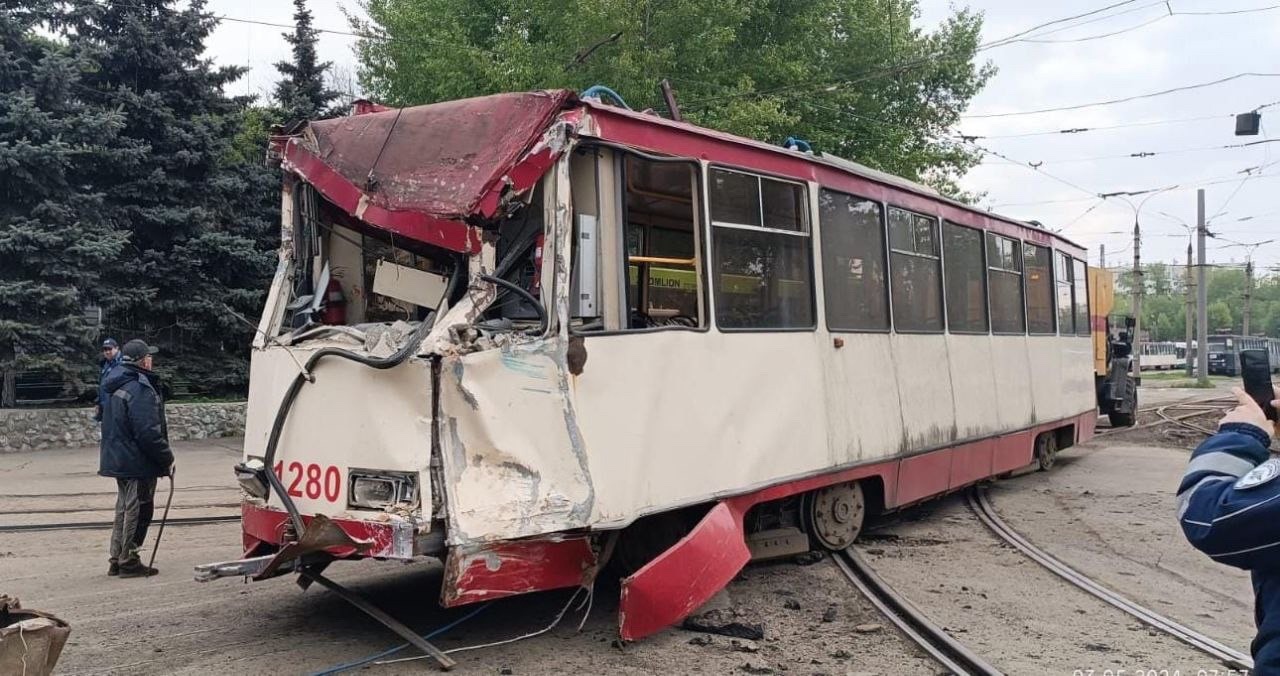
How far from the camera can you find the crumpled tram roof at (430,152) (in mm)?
4898

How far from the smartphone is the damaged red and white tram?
312 centimetres

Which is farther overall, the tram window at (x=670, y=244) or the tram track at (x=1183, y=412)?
the tram track at (x=1183, y=412)

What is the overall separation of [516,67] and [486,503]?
499 inches

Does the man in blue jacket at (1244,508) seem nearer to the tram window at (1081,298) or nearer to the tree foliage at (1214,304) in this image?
the tram window at (1081,298)

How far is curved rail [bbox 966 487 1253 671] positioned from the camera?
5191 mm

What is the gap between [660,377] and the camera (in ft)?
17.5

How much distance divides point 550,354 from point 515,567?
1113 millimetres

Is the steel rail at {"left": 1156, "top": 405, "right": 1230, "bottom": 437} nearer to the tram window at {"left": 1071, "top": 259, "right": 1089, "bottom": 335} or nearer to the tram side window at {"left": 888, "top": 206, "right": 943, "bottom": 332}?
the tram window at {"left": 1071, "top": 259, "right": 1089, "bottom": 335}

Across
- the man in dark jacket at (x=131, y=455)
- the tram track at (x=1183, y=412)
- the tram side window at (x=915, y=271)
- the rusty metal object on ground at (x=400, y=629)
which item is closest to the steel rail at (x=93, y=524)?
the man in dark jacket at (x=131, y=455)

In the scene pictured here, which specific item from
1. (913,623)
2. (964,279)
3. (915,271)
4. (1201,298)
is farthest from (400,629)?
(1201,298)

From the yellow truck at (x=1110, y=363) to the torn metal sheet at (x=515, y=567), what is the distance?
12.9 m

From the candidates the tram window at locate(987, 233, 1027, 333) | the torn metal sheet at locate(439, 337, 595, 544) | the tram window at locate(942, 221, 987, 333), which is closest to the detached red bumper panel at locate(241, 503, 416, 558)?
the torn metal sheet at locate(439, 337, 595, 544)

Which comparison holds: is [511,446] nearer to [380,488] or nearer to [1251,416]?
[380,488]

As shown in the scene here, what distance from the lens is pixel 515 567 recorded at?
4.77m
